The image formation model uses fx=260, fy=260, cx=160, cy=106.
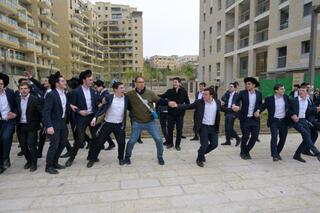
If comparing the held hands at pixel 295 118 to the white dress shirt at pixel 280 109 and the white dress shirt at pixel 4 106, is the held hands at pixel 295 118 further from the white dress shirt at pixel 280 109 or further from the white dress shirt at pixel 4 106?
the white dress shirt at pixel 4 106

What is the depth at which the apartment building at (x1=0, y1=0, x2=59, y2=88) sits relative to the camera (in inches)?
1410

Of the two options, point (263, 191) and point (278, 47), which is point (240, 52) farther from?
point (263, 191)

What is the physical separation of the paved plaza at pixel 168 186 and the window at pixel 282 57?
1979cm

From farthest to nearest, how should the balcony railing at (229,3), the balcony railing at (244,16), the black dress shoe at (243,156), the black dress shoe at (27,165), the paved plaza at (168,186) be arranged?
the balcony railing at (229,3)
the balcony railing at (244,16)
the black dress shoe at (243,156)
the black dress shoe at (27,165)
the paved plaza at (168,186)

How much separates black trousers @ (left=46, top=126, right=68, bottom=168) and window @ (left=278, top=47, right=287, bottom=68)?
74.7 feet

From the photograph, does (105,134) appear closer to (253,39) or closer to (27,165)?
(27,165)

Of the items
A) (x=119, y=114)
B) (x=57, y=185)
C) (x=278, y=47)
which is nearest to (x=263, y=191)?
(x=119, y=114)

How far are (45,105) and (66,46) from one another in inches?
2341

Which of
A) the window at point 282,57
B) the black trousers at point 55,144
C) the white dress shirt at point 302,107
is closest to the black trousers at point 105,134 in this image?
the black trousers at point 55,144

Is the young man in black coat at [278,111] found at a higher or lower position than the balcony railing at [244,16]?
lower

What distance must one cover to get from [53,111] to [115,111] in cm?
120

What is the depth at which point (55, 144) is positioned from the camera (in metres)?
4.99

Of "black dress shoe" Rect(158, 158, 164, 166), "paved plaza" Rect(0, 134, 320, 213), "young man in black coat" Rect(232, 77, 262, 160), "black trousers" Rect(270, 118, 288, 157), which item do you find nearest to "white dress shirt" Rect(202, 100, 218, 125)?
"young man in black coat" Rect(232, 77, 262, 160)

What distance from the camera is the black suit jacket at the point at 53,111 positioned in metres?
4.81
